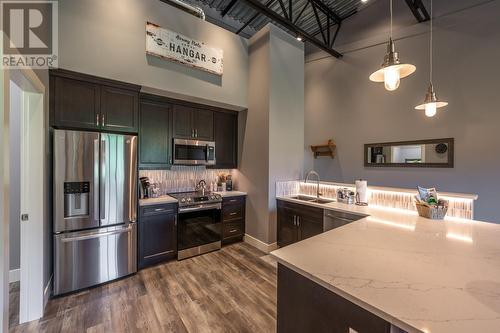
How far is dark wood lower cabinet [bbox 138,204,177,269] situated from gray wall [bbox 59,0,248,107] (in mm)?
1818

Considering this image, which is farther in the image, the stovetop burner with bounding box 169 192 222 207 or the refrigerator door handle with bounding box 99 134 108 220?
Result: the stovetop burner with bounding box 169 192 222 207

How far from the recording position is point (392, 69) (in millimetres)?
1550

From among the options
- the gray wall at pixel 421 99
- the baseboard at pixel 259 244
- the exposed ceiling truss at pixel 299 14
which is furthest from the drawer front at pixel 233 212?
the exposed ceiling truss at pixel 299 14

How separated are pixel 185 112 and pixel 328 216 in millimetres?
2860

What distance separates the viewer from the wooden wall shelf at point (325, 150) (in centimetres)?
568

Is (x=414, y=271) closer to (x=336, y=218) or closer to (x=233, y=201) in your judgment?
(x=336, y=218)

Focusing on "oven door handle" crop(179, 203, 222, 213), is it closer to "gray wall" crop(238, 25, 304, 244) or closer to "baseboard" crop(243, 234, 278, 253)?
"gray wall" crop(238, 25, 304, 244)

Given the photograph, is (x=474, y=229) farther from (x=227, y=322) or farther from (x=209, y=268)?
(x=209, y=268)

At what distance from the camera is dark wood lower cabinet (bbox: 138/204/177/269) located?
2.88 m

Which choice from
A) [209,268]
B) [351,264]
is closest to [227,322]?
[209,268]

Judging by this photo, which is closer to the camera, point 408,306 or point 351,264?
point 408,306

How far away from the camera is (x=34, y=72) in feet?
6.15

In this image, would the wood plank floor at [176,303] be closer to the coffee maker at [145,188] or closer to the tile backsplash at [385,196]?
the coffee maker at [145,188]

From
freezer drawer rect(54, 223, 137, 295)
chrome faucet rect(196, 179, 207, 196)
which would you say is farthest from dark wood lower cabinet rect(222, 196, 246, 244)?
freezer drawer rect(54, 223, 137, 295)
